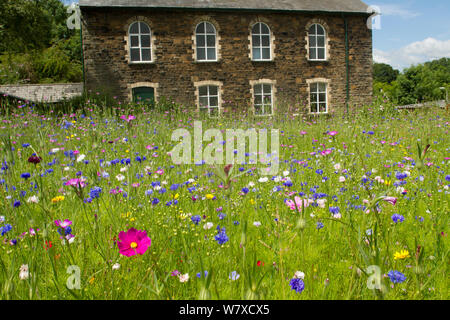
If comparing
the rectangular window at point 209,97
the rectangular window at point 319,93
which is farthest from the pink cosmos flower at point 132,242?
the rectangular window at point 319,93

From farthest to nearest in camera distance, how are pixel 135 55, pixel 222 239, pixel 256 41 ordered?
pixel 256 41, pixel 135 55, pixel 222 239

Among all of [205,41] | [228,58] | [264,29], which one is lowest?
[228,58]

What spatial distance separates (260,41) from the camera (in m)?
16.0

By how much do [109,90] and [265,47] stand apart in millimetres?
7666

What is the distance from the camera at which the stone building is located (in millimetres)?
14406

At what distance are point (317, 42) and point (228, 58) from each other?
485cm

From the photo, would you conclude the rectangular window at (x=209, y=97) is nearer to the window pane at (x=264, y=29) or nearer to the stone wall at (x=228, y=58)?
the stone wall at (x=228, y=58)

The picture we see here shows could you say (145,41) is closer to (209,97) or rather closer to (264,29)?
(209,97)

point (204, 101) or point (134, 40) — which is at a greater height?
→ point (134, 40)

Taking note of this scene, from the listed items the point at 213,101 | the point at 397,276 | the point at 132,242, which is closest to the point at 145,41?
the point at 213,101

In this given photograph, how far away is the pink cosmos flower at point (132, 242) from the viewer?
126cm

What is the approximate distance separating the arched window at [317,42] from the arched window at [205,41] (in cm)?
497
